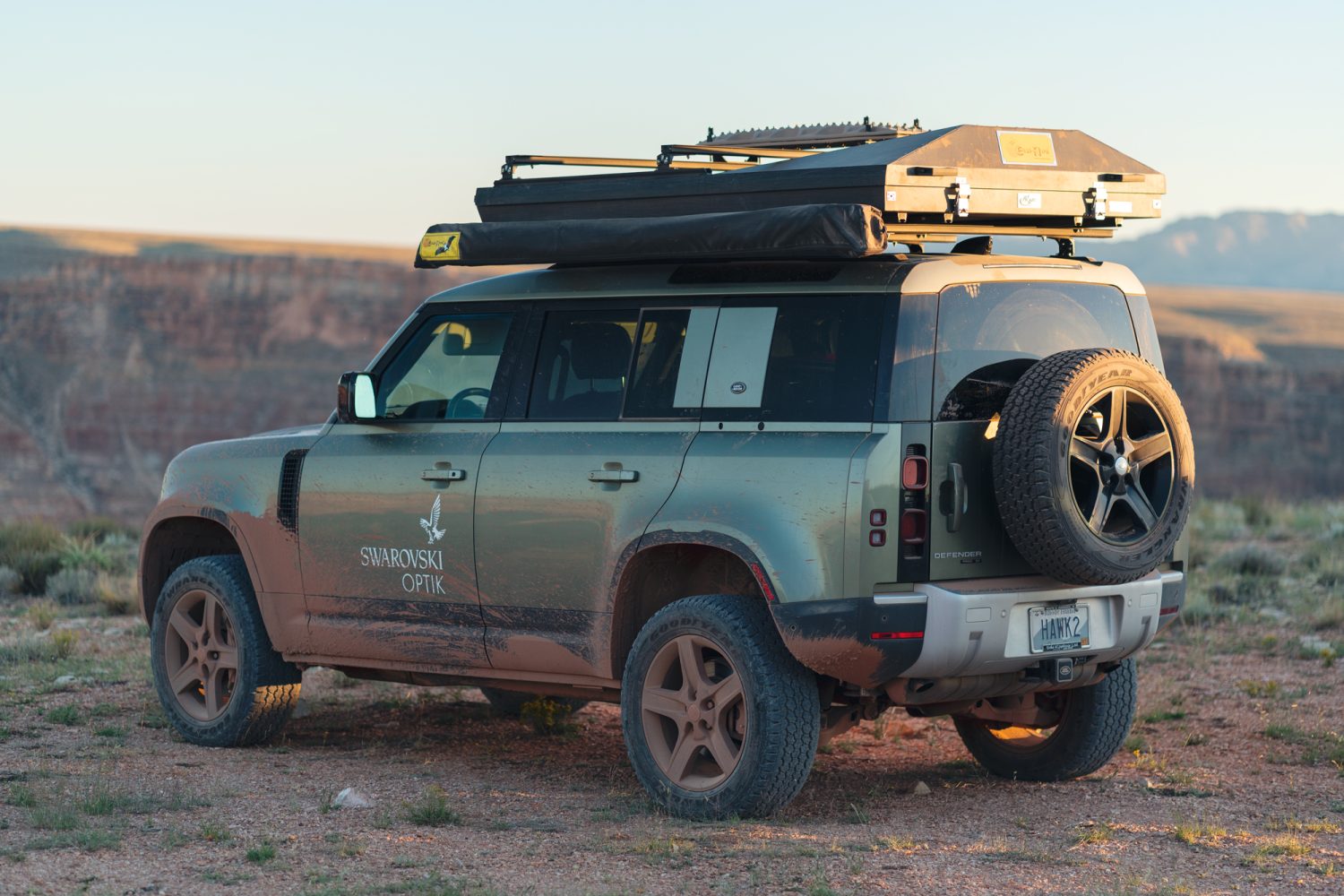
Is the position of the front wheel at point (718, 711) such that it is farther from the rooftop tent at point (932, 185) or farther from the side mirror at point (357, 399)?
the side mirror at point (357, 399)

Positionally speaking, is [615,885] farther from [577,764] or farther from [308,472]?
[308,472]

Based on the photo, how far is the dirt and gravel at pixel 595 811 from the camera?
17.9 feet

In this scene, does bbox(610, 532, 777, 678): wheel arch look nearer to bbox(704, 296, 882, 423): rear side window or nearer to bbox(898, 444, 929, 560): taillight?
bbox(704, 296, 882, 423): rear side window

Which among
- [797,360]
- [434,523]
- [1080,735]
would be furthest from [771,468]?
[1080,735]

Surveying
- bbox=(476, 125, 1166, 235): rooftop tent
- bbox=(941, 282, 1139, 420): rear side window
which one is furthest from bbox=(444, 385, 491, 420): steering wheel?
bbox=(941, 282, 1139, 420): rear side window

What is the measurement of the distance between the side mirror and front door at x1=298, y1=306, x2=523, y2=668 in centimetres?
7

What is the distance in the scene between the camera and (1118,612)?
250 inches

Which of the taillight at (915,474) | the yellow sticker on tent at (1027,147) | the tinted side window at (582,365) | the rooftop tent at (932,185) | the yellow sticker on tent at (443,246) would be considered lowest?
the taillight at (915,474)

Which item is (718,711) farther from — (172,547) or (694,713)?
(172,547)

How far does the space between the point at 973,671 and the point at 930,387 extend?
1.01 meters

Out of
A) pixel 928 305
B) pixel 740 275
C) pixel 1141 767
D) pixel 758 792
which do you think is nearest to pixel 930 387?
pixel 928 305

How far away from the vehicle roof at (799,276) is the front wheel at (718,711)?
47.0 inches

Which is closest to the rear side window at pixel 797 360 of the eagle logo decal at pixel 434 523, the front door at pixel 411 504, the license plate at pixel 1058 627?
the license plate at pixel 1058 627

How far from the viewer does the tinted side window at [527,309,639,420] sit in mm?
6719
